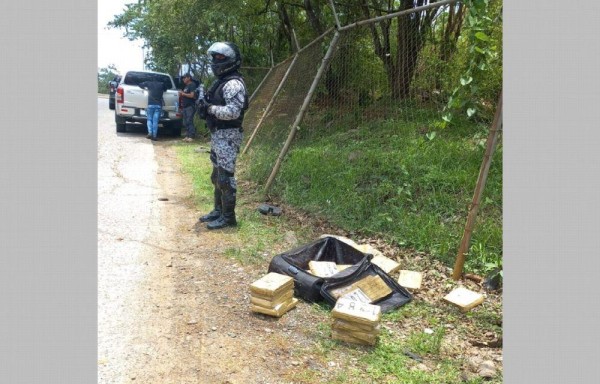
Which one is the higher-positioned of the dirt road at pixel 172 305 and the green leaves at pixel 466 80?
the green leaves at pixel 466 80

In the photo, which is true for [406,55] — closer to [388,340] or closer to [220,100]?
[220,100]

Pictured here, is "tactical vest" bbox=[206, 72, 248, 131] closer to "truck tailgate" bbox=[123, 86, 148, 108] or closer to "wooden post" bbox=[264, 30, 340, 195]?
"wooden post" bbox=[264, 30, 340, 195]

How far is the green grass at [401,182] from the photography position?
17.4 feet

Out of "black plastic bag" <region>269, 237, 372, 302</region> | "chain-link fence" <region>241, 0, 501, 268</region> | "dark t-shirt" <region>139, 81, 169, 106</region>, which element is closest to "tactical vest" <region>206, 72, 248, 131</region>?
"chain-link fence" <region>241, 0, 501, 268</region>

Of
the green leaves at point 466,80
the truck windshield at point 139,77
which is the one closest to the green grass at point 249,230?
the green leaves at point 466,80

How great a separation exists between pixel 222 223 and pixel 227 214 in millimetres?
123

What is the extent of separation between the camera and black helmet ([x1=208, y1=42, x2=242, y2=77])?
575 centimetres

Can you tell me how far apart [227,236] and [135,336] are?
2.39 metres

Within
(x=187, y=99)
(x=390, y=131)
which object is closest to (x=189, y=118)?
(x=187, y=99)

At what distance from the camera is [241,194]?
25.6ft

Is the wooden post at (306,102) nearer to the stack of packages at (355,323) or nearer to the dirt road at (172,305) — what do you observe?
the dirt road at (172,305)

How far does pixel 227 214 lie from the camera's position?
619cm

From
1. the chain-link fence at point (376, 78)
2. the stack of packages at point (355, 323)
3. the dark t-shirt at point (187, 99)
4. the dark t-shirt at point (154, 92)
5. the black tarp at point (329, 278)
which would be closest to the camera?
the stack of packages at point (355, 323)

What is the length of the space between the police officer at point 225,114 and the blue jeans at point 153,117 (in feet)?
26.1
